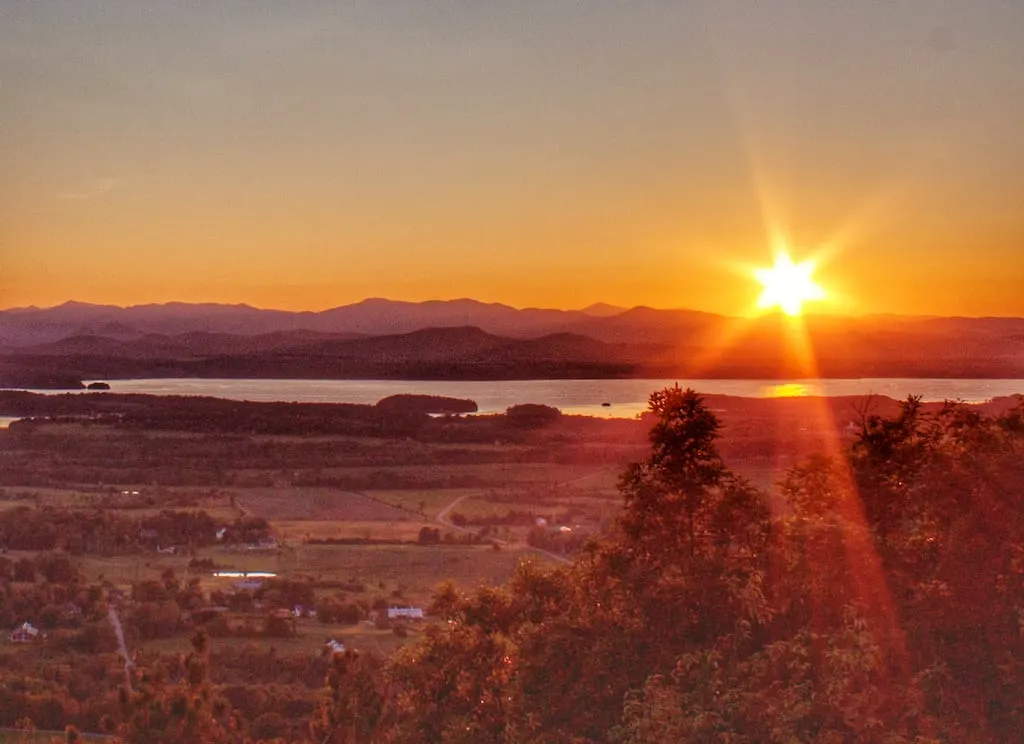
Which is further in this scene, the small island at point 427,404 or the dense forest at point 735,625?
the small island at point 427,404

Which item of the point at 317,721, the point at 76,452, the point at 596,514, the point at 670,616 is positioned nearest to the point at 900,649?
the point at 670,616

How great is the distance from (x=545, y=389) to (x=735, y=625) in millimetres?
15435

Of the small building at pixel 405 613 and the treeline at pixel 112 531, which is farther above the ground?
the treeline at pixel 112 531

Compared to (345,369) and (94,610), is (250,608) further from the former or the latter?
(345,369)

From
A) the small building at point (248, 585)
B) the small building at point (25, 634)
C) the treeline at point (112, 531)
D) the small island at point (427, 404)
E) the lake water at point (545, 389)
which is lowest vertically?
the small building at point (25, 634)

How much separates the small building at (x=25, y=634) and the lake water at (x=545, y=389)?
A: 839cm

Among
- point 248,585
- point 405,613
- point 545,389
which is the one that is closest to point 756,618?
point 405,613

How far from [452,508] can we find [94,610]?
20.0 ft

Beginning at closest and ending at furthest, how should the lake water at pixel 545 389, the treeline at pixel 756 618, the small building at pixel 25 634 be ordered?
the treeline at pixel 756 618
the small building at pixel 25 634
the lake water at pixel 545 389

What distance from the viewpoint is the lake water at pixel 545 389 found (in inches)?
679

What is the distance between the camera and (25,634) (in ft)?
42.2

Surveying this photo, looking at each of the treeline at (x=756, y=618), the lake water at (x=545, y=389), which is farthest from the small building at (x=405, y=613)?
the lake water at (x=545, y=389)

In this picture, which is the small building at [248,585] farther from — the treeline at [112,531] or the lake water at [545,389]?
the lake water at [545,389]

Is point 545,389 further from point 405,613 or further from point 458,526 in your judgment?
point 405,613
